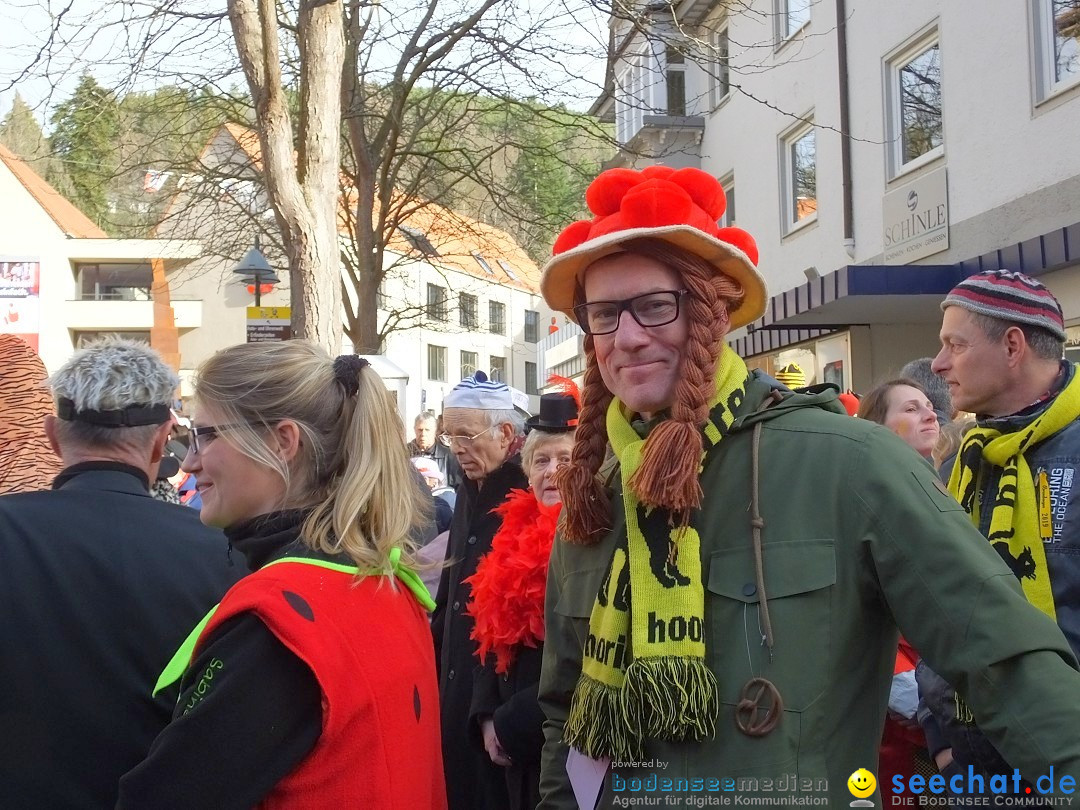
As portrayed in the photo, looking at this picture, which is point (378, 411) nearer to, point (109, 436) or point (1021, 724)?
point (109, 436)

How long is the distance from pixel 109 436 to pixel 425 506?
102 centimetres

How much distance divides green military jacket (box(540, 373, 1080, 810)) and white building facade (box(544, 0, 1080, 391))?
20.1 feet

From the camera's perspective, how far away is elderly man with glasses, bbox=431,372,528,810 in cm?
405

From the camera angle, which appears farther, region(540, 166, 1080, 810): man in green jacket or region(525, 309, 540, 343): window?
region(525, 309, 540, 343): window

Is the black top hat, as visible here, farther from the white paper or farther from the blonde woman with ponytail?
the white paper

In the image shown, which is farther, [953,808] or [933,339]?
[933,339]

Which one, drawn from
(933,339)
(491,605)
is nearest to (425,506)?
(491,605)

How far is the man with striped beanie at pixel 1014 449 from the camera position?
2674mm

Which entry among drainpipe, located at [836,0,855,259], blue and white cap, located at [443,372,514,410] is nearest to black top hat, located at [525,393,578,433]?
blue and white cap, located at [443,372,514,410]

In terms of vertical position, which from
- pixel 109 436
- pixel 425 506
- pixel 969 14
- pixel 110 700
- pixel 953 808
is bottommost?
pixel 953 808

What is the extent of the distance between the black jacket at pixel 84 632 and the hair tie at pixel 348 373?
0.64 meters

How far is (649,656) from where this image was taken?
6.05 ft

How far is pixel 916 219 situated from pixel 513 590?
11.0m

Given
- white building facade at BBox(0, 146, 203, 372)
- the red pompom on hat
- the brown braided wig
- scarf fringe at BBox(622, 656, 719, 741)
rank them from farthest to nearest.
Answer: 1. white building facade at BBox(0, 146, 203, 372)
2. the red pompom on hat
3. the brown braided wig
4. scarf fringe at BBox(622, 656, 719, 741)
